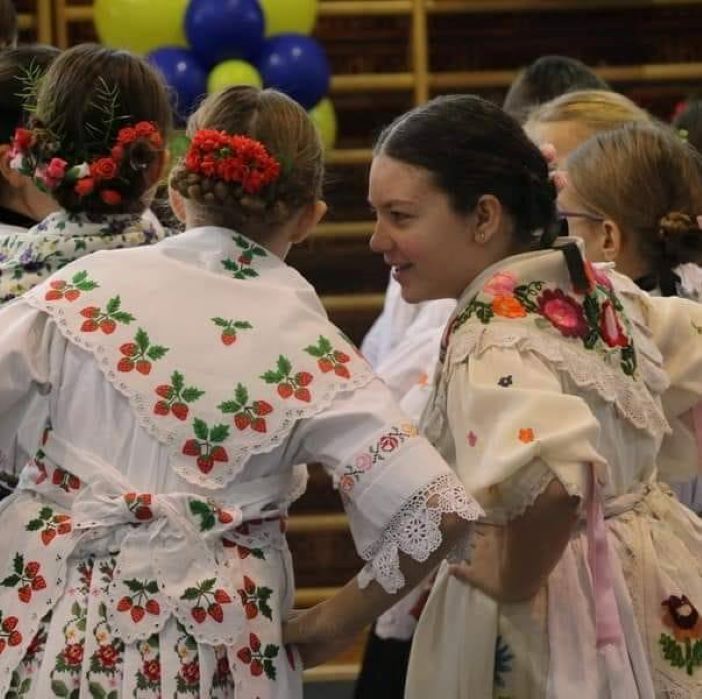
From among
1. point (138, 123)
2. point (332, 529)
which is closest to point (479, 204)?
point (138, 123)

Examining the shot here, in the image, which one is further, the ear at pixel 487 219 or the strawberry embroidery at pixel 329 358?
the ear at pixel 487 219

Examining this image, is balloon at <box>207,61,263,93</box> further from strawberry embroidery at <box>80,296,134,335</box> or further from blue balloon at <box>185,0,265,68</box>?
strawberry embroidery at <box>80,296,134,335</box>

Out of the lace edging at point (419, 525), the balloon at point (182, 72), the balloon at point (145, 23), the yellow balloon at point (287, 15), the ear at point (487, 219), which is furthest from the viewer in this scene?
the yellow balloon at point (287, 15)

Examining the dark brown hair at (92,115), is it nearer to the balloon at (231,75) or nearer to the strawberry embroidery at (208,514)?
the strawberry embroidery at (208,514)

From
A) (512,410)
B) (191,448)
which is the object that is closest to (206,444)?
(191,448)

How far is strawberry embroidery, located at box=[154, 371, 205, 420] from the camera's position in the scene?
159cm

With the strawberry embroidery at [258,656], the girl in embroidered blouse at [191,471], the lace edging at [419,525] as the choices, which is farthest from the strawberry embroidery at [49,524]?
the lace edging at [419,525]

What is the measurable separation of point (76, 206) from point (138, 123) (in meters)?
0.13

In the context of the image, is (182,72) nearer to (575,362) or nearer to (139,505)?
(575,362)

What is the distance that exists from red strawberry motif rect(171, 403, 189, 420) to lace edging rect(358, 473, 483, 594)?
9.7 inches

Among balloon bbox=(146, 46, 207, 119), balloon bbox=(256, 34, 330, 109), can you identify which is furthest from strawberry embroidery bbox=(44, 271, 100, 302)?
balloon bbox=(256, 34, 330, 109)

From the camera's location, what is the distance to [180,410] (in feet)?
5.22

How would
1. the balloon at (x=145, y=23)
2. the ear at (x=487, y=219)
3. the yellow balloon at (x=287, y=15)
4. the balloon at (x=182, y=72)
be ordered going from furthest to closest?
the yellow balloon at (x=287, y=15) → the balloon at (x=145, y=23) → the balloon at (x=182, y=72) → the ear at (x=487, y=219)

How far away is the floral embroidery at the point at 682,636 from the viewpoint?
6.07 ft
